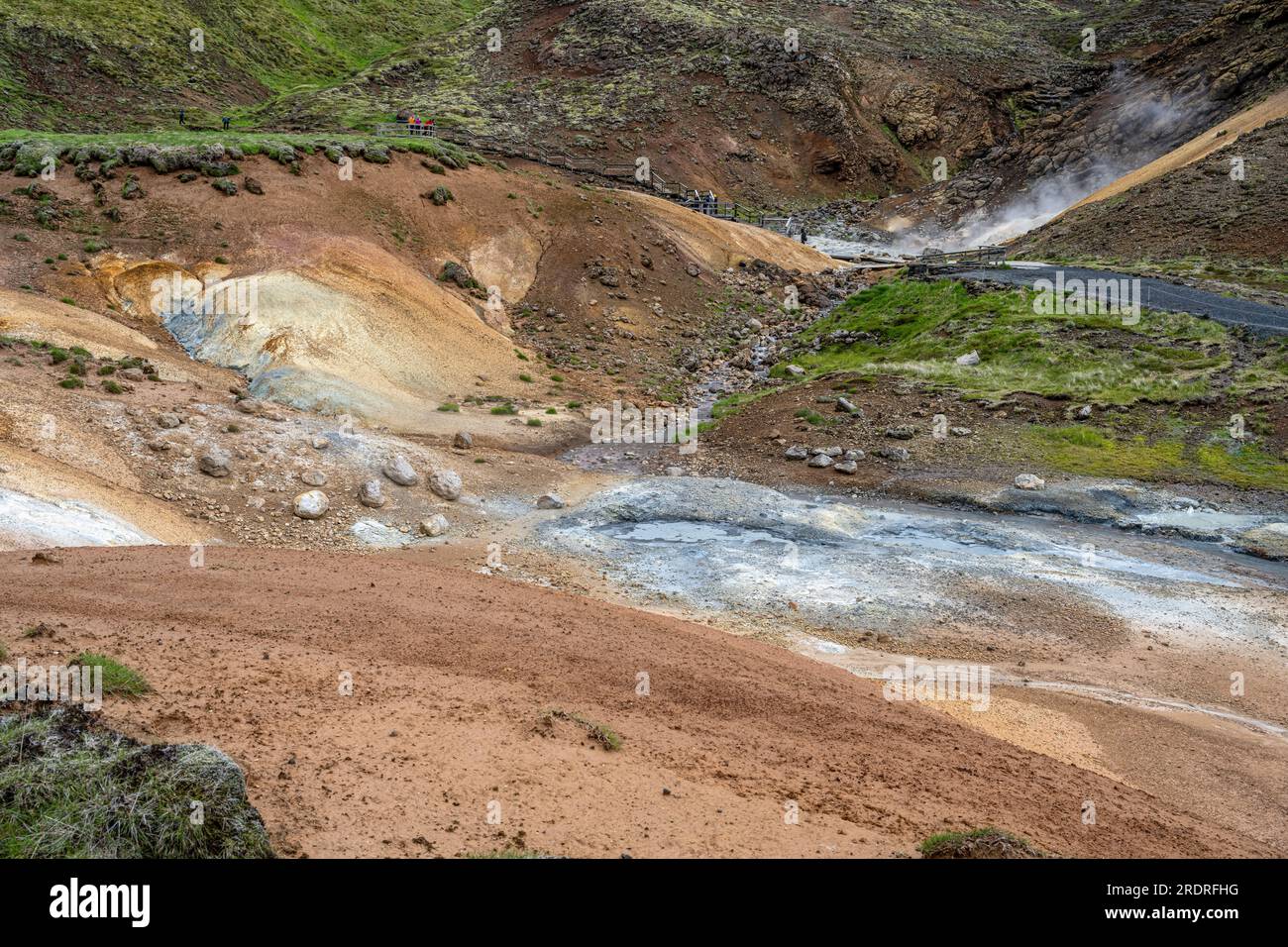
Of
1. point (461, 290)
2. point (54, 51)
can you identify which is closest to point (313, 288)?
point (461, 290)

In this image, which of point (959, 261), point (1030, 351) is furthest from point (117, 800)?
point (959, 261)

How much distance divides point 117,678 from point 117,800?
10.4ft

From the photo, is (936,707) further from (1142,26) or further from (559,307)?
(1142,26)

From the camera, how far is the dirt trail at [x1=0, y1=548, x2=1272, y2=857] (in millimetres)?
8781

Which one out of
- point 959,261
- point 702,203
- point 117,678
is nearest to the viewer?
point 117,678

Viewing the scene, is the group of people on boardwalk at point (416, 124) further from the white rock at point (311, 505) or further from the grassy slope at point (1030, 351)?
the white rock at point (311, 505)

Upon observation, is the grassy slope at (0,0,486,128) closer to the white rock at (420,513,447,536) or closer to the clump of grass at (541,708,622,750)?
the white rock at (420,513,447,536)

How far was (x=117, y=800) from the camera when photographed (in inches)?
281

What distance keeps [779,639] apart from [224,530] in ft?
37.6

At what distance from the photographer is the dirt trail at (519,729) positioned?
8.78m

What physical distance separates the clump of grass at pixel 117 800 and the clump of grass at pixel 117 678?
174 centimetres

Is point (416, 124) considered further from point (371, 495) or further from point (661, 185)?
point (371, 495)

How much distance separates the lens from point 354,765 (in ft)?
30.1

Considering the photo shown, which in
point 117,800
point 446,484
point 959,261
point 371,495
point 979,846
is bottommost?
point 979,846
